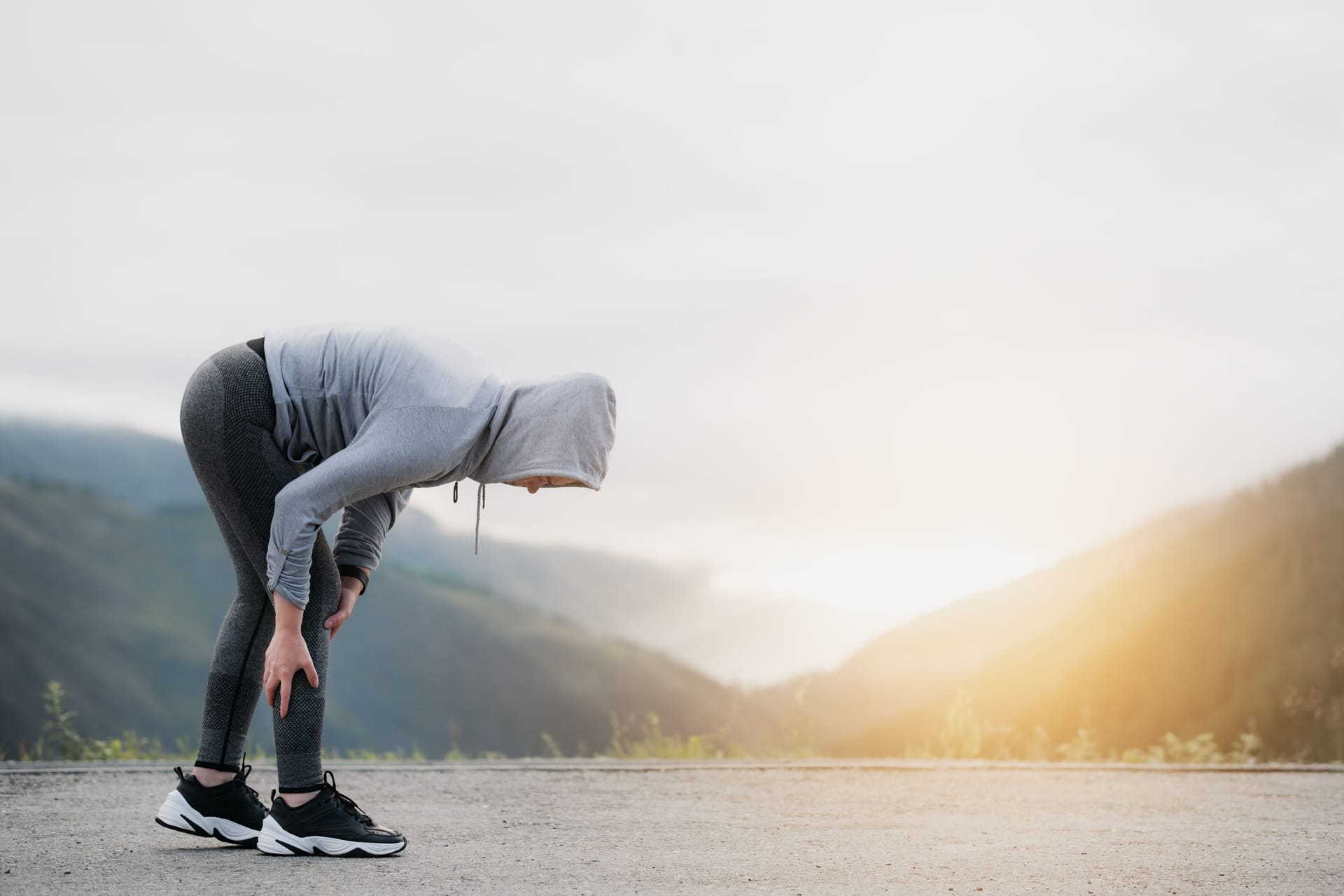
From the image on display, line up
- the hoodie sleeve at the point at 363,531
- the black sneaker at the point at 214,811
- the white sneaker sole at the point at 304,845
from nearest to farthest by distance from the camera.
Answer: the white sneaker sole at the point at 304,845 < the black sneaker at the point at 214,811 < the hoodie sleeve at the point at 363,531

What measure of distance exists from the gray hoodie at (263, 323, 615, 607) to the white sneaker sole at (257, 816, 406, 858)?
25.7 inches

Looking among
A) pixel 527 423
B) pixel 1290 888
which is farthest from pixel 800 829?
pixel 527 423

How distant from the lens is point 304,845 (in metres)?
3.00

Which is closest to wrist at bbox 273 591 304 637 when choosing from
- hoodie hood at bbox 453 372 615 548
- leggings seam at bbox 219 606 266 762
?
leggings seam at bbox 219 606 266 762

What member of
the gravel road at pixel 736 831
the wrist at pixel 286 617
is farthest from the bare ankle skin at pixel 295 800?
the wrist at pixel 286 617

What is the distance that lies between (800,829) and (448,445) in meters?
1.77

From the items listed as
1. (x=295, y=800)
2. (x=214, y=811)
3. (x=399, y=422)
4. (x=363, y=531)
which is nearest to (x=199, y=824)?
(x=214, y=811)

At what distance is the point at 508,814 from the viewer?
157 inches

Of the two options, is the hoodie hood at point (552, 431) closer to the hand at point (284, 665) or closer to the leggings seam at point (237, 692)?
the hand at point (284, 665)

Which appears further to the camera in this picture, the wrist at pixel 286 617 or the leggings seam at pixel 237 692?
the leggings seam at pixel 237 692

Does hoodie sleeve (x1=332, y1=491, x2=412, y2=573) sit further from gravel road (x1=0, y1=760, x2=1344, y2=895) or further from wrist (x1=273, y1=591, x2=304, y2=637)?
gravel road (x1=0, y1=760, x2=1344, y2=895)

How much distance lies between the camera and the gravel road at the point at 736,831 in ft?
9.30

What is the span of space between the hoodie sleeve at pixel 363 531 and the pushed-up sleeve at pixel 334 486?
0.43 meters

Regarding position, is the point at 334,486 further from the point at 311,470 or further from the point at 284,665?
the point at 284,665
